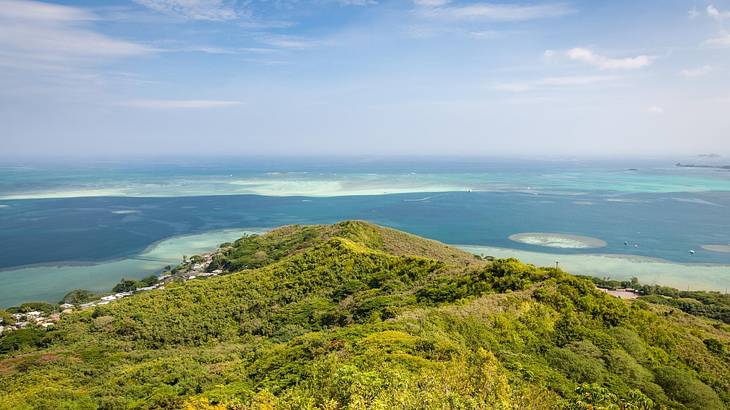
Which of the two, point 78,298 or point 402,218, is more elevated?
point 402,218

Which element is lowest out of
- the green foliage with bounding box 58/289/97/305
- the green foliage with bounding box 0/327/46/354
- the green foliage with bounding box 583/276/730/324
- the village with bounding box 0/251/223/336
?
the green foliage with bounding box 583/276/730/324

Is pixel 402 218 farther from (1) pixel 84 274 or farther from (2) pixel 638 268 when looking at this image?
(1) pixel 84 274

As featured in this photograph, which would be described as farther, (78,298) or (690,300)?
(78,298)

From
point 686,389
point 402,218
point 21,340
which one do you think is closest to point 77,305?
point 21,340

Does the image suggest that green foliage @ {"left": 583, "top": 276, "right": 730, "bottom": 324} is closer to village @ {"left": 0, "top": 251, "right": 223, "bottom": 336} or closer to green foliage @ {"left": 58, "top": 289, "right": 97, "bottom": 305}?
village @ {"left": 0, "top": 251, "right": 223, "bottom": 336}

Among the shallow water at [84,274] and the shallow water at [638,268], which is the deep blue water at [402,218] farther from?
the shallow water at [84,274]

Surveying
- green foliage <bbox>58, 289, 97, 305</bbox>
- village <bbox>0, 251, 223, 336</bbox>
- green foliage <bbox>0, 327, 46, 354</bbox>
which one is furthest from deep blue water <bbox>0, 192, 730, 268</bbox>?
green foliage <bbox>0, 327, 46, 354</bbox>

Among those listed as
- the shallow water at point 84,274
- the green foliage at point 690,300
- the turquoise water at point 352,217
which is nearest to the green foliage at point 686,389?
the green foliage at point 690,300
